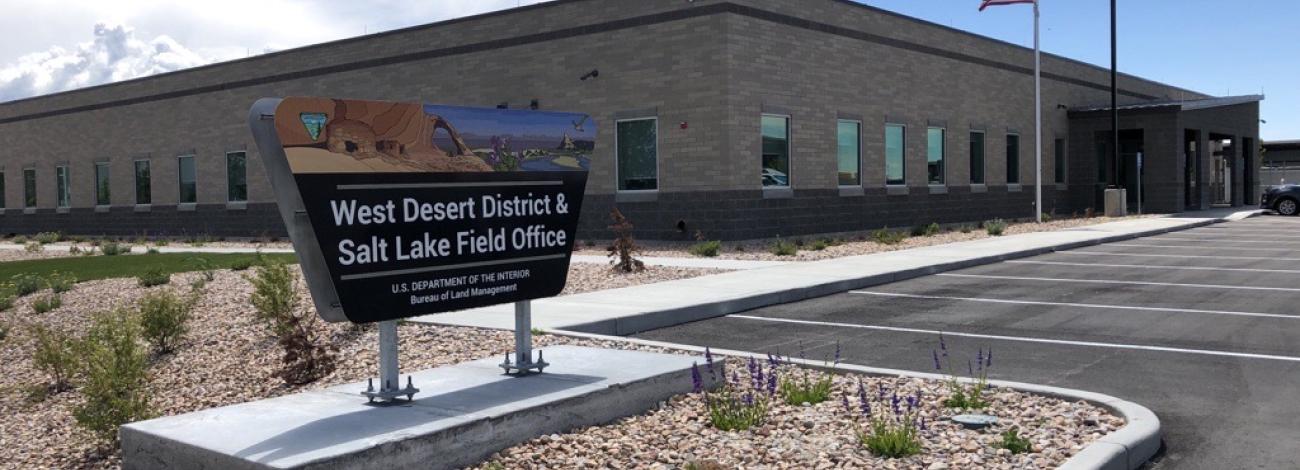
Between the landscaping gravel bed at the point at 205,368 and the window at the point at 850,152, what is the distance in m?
17.0

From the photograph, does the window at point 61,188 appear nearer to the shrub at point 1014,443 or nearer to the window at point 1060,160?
the window at point 1060,160

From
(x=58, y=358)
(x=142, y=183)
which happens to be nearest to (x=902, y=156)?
(x=58, y=358)

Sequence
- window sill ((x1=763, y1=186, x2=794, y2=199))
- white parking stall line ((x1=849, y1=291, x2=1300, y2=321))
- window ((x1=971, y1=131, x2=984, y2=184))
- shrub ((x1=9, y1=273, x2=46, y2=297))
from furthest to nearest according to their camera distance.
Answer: window ((x1=971, y1=131, x2=984, y2=184)) < window sill ((x1=763, y1=186, x2=794, y2=199)) < shrub ((x1=9, y1=273, x2=46, y2=297)) < white parking stall line ((x1=849, y1=291, x2=1300, y2=321))

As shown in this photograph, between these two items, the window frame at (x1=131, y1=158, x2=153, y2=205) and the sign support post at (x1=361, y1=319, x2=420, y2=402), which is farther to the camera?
the window frame at (x1=131, y1=158, x2=153, y2=205)

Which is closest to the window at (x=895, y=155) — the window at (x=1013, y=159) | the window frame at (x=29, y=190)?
the window at (x=1013, y=159)

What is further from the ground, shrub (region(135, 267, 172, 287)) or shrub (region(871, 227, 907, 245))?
shrub (region(871, 227, 907, 245))

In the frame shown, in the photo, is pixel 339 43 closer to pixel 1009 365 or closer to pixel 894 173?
pixel 894 173

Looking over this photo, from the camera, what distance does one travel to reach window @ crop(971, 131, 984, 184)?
34875 millimetres

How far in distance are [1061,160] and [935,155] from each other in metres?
12.4

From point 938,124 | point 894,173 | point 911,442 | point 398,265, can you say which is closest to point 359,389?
point 398,265

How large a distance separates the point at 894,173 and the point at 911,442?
978 inches

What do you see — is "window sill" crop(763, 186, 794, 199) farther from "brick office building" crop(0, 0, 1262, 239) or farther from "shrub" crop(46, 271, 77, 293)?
"shrub" crop(46, 271, 77, 293)

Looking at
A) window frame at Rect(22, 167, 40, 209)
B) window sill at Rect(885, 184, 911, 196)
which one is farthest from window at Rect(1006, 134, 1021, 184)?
window frame at Rect(22, 167, 40, 209)

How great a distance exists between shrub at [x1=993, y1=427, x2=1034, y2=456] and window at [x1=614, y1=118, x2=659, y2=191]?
1934cm
